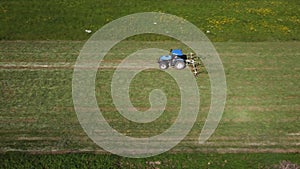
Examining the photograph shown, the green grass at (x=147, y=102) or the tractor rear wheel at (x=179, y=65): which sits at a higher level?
the tractor rear wheel at (x=179, y=65)

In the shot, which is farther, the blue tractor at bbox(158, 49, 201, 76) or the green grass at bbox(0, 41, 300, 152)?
the blue tractor at bbox(158, 49, 201, 76)

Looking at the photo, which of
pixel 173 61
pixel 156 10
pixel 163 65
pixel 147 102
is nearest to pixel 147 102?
pixel 147 102

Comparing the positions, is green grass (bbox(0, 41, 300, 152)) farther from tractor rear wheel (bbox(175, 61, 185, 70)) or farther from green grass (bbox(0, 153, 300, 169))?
tractor rear wheel (bbox(175, 61, 185, 70))

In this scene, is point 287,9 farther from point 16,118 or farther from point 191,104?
point 16,118

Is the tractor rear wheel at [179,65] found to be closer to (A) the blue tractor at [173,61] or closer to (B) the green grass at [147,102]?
(A) the blue tractor at [173,61]

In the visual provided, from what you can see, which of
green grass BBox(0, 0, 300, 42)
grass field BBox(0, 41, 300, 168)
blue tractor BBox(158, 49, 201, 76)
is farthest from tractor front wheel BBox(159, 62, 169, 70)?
green grass BBox(0, 0, 300, 42)

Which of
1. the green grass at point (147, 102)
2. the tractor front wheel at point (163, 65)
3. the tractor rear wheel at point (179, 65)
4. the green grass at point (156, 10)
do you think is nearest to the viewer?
the green grass at point (147, 102)

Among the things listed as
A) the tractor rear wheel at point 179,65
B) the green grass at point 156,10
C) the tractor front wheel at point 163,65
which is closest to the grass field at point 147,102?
the tractor front wheel at point 163,65
